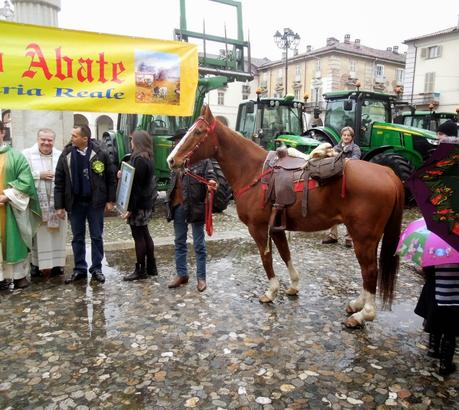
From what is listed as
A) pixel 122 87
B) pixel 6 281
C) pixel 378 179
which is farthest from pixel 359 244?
pixel 6 281

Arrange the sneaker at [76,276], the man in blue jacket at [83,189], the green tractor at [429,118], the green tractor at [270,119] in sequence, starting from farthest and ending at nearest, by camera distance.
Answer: the green tractor at [429,118], the green tractor at [270,119], the sneaker at [76,276], the man in blue jacket at [83,189]

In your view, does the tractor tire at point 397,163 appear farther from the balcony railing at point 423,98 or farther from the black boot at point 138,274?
the balcony railing at point 423,98

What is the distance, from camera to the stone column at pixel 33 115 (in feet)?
24.1

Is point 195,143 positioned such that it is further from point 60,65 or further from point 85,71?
point 60,65

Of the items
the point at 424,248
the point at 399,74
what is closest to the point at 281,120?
the point at 424,248

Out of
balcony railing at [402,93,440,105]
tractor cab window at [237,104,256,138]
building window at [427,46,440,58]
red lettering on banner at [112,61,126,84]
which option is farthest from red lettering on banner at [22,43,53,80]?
building window at [427,46,440,58]

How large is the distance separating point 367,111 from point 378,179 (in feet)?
27.7

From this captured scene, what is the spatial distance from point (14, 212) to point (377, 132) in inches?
368

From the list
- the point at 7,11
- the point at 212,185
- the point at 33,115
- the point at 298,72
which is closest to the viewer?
the point at 212,185

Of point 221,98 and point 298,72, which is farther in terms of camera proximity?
point 221,98

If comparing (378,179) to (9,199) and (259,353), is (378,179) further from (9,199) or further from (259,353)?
(9,199)

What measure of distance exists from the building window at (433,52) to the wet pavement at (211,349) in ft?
110

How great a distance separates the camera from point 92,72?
13.4 ft

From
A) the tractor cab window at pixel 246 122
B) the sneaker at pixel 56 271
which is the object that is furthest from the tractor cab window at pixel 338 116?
the sneaker at pixel 56 271
